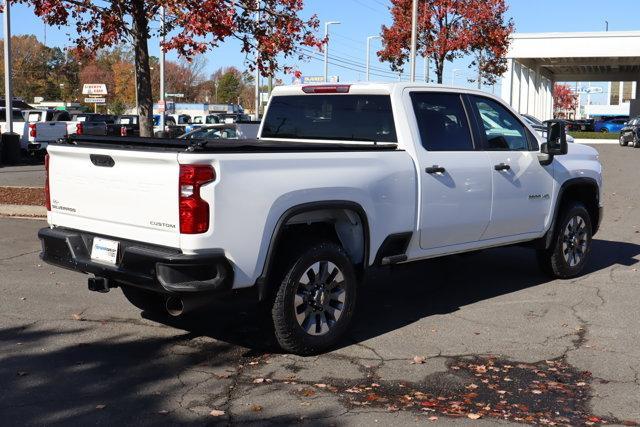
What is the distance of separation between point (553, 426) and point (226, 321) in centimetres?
298

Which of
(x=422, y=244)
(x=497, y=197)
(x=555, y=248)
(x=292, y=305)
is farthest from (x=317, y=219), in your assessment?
(x=555, y=248)

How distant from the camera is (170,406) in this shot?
4.40 meters

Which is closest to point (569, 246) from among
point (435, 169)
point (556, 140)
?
point (556, 140)

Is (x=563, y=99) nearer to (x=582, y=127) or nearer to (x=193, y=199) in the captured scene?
(x=582, y=127)

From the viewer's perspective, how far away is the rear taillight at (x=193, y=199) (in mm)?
4515

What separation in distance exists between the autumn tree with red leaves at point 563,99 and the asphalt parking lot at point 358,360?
118 metres

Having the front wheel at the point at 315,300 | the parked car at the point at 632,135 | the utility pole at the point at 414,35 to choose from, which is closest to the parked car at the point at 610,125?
the parked car at the point at 632,135

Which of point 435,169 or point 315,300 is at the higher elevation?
point 435,169

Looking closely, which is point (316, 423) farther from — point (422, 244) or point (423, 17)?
point (423, 17)

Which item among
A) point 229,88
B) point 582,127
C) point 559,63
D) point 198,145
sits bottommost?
point 198,145

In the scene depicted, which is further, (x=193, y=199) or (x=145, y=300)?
(x=145, y=300)

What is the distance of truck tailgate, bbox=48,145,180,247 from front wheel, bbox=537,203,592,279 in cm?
460

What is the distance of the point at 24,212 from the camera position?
11898mm

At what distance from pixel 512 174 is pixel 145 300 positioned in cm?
350
